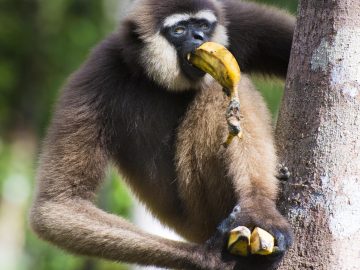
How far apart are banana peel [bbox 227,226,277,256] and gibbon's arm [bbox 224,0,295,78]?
2340mm

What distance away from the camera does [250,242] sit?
503 centimetres

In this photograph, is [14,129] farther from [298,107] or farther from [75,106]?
[298,107]

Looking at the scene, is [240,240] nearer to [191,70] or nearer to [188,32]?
[191,70]

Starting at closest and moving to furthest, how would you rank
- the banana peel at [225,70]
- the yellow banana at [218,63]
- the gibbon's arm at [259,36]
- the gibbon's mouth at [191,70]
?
the banana peel at [225,70] < the yellow banana at [218,63] < the gibbon's mouth at [191,70] < the gibbon's arm at [259,36]

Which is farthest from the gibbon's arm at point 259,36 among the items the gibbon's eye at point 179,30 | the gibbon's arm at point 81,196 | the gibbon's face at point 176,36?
the gibbon's arm at point 81,196

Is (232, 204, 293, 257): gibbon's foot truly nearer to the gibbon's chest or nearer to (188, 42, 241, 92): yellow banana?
(188, 42, 241, 92): yellow banana

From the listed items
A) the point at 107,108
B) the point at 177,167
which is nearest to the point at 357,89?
the point at 177,167

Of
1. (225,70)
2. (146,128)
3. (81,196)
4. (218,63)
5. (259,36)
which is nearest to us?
(225,70)

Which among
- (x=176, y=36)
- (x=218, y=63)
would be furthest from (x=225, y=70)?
(x=176, y=36)

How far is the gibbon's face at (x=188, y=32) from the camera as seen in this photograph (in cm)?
649

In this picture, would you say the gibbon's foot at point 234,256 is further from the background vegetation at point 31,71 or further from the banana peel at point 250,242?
the background vegetation at point 31,71

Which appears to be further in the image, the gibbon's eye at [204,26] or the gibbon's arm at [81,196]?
the gibbon's eye at [204,26]

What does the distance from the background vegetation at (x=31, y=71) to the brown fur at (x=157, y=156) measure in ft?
40.2

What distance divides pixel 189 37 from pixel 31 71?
48.1 feet
